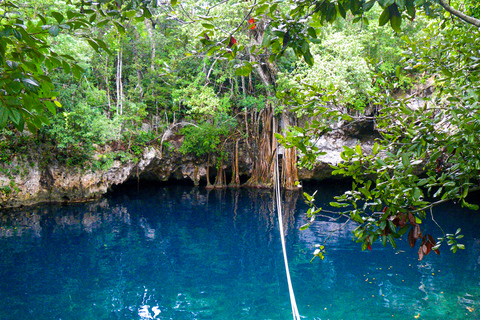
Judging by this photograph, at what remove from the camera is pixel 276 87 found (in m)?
11.7

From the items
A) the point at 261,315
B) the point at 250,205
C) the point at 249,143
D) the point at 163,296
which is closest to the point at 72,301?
the point at 163,296

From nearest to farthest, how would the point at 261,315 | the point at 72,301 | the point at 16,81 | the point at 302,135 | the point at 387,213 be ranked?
1. the point at 16,81
2. the point at 387,213
3. the point at 302,135
4. the point at 261,315
5. the point at 72,301

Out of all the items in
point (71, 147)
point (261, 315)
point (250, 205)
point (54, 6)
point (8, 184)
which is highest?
point (54, 6)

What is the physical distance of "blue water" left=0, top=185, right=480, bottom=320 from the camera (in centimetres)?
388

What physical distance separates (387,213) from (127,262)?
4858 millimetres

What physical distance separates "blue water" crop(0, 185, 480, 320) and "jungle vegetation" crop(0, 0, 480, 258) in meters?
0.96

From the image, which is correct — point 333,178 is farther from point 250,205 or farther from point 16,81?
point 16,81

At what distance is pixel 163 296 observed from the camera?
4.23 meters

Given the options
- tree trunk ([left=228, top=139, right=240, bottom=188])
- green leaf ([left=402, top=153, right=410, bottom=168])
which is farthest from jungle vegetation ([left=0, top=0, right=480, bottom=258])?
tree trunk ([left=228, top=139, right=240, bottom=188])

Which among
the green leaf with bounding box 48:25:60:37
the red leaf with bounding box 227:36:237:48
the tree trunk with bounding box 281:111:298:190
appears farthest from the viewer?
the tree trunk with bounding box 281:111:298:190

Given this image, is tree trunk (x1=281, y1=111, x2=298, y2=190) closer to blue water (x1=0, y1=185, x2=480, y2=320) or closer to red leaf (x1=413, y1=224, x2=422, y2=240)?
blue water (x1=0, y1=185, x2=480, y2=320)

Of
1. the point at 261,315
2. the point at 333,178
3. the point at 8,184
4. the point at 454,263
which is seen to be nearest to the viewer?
the point at 261,315

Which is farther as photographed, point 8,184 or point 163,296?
point 8,184

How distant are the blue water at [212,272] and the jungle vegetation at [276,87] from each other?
96 centimetres
